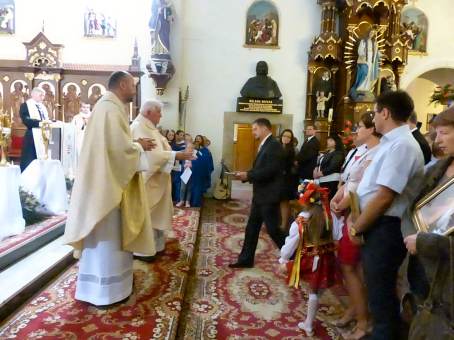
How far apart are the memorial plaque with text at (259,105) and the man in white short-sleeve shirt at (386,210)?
762cm

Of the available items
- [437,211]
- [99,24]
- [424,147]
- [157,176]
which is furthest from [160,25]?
[437,211]

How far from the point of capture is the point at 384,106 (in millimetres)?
2484

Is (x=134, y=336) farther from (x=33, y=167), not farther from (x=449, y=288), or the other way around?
(x=33, y=167)

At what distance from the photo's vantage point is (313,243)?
9.78 feet

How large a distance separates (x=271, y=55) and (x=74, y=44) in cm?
494

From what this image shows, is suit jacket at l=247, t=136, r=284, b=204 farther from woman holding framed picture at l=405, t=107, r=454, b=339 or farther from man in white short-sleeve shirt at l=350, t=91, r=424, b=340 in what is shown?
woman holding framed picture at l=405, t=107, r=454, b=339

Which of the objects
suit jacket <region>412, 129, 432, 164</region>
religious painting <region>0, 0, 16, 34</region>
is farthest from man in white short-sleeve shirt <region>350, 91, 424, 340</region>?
religious painting <region>0, 0, 16, 34</region>

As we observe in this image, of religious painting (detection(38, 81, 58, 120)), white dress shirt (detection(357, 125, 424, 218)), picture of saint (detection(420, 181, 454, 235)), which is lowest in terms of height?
picture of saint (detection(420, 181, 454, 235))

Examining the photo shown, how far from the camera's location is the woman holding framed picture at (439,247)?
1.76m

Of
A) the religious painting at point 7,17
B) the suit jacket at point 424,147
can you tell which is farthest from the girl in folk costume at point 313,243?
the religious painting at point 7,17

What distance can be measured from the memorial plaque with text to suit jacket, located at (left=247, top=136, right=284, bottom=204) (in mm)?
5935

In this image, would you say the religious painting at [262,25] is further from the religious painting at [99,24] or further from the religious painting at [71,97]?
the religious painting at [71,97]

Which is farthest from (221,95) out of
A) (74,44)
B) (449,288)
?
(449,288)

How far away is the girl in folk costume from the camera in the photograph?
9.75ft
